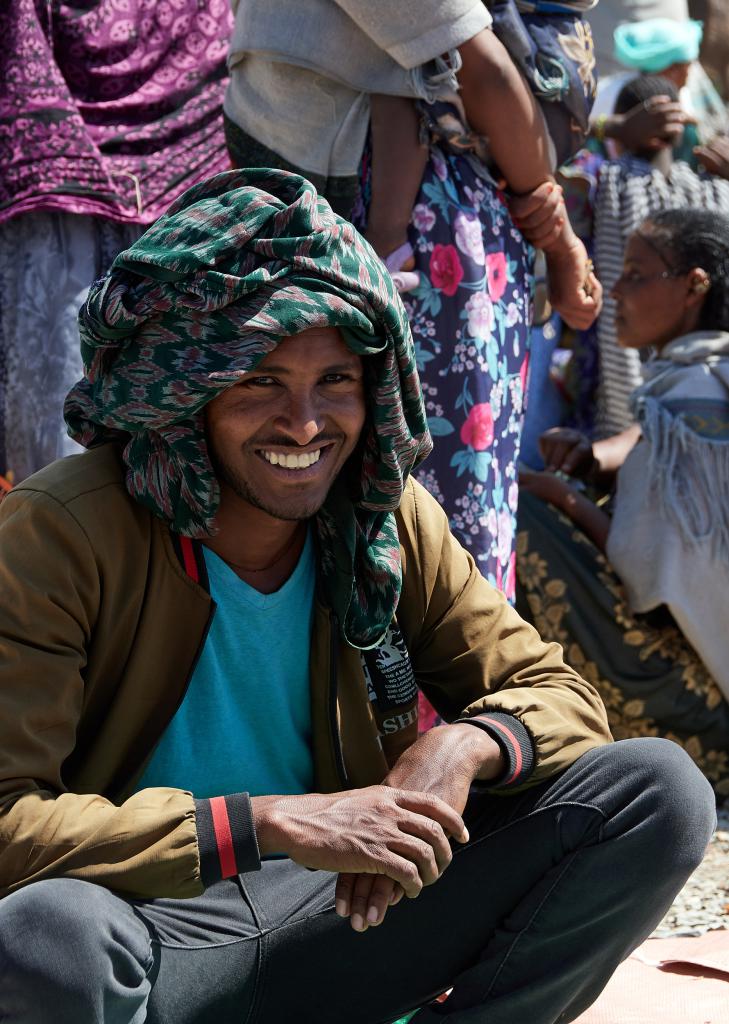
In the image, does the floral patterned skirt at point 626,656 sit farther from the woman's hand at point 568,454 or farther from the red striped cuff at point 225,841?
the red striped cuff at point 225,841

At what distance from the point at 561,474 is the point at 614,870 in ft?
8.67

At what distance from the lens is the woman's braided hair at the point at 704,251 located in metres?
4.91

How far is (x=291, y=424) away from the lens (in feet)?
7.97

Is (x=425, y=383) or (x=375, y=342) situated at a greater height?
(x=375, y=342)

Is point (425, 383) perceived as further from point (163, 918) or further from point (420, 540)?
point (163, 918)

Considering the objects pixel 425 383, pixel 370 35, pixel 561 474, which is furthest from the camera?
pixel 561 474

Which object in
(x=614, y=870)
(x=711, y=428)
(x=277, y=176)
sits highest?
(x=277, y=176)

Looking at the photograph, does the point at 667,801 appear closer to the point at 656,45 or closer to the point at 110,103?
the point at 110,103

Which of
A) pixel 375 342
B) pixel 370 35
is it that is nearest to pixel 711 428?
pixel 370 35

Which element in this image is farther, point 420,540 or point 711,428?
point 711,428

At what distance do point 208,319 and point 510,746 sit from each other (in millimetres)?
901

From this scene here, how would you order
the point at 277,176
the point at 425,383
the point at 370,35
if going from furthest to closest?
the point at 425,383 < the point at 370,35 < the point at 277,176

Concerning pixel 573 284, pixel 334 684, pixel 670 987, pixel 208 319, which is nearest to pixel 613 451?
pixel 573 284

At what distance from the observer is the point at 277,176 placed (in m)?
2.44
